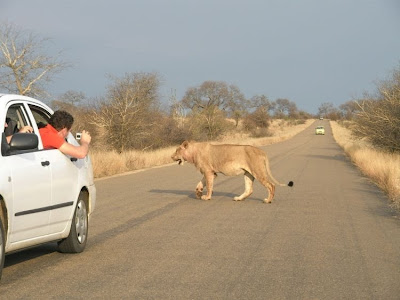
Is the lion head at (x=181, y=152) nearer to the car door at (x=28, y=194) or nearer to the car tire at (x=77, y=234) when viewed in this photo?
the car tire at (x=77, y=234)

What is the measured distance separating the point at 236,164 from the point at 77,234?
23.1 ft

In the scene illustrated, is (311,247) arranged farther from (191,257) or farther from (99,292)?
(99,292)

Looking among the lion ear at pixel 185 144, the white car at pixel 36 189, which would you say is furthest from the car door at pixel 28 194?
the lion ear at pixel 185 144

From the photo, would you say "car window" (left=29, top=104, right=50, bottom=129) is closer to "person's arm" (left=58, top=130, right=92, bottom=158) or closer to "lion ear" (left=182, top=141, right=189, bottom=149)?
"person's arm" (left=58, top=130, right=92, bottom=158)

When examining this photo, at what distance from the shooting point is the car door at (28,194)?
21.6 ft

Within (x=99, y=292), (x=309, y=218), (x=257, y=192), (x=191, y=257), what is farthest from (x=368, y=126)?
(x=99, y=292)

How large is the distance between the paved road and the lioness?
444mm

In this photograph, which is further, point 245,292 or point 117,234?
point 117,234

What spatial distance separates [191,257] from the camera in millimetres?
8141

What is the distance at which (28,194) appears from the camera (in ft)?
22.5

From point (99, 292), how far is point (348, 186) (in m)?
14.5

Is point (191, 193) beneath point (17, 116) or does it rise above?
beneath

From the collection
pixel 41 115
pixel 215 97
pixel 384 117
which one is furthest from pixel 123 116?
pixel 215 97

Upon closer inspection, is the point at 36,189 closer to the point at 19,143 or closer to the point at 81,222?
the point at 19,143
